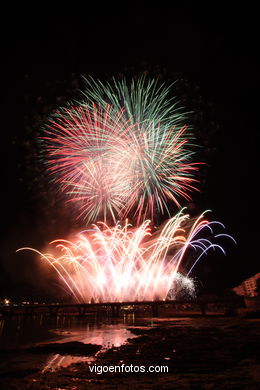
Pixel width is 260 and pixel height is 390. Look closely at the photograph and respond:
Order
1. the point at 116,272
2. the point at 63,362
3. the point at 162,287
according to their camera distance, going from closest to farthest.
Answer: the point at 63,362 < the point at 116,272 < the point at 162,287

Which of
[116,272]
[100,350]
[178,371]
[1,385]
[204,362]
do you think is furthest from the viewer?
[116,272]

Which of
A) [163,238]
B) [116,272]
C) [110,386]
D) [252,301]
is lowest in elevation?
[110,386]

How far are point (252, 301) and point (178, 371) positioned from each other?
3116 cm

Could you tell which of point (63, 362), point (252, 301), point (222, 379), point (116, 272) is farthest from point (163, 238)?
point (222, 379)

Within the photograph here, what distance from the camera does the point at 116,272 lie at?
40344 mm

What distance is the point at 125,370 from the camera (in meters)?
9.45

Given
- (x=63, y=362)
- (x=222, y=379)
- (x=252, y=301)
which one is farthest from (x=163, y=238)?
(x=222, y=379)

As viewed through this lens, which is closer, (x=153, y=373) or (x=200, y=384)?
(x=200, y=384)

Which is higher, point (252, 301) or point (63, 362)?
point (252, 301)

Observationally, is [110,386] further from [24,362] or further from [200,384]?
[24,362]

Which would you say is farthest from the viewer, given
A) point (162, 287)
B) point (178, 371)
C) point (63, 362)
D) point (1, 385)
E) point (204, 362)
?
point (162, 287)

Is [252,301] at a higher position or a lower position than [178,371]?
higher

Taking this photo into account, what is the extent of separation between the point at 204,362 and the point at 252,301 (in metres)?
30.0

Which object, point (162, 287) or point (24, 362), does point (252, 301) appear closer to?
point (162, 287)
